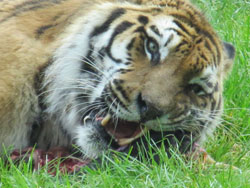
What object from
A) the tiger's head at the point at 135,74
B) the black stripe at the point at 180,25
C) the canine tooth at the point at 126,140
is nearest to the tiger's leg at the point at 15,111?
the tiger's head at the point at 135,74

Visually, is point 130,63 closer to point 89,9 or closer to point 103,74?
point 103,74

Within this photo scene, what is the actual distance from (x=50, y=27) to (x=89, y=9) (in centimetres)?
30

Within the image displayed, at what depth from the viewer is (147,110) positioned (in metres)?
3.59

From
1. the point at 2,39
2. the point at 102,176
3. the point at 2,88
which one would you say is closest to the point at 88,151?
the point at 102,176

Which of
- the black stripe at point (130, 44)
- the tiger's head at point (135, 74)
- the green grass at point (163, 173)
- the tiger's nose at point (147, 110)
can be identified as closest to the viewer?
the green grass at point (163, 173)

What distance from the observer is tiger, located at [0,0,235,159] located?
12.5ft

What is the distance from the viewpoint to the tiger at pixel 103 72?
381cm

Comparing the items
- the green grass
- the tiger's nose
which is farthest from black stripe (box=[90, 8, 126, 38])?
the green grass

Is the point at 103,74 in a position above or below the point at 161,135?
above

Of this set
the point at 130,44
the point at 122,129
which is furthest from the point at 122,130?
the point at 130,44

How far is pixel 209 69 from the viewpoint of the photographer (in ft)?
13.1

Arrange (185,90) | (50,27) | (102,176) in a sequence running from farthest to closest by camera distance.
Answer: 1. (50,27)
2. (185,90)
3. (102,176)

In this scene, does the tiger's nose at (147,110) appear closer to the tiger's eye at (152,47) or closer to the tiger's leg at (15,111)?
the tiger's eye at (152,47)

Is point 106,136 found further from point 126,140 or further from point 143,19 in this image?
point 143,19
